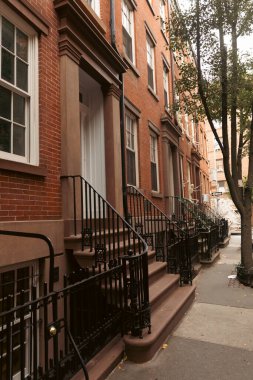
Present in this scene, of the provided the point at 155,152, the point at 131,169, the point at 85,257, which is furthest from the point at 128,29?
the point at 85,257

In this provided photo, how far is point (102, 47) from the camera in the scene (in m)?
6.63

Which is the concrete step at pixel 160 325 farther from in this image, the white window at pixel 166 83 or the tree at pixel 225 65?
the white window at pixel 166 83

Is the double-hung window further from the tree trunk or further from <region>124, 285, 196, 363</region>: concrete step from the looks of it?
<region>124, 285, 196, 363</region>: concrete step

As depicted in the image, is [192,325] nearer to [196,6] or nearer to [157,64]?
[196,6]

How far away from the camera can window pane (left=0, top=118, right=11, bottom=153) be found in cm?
423

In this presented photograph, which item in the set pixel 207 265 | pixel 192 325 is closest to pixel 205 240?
pixel 207 265

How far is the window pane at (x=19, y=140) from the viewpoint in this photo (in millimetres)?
4452

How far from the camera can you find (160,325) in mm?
4566

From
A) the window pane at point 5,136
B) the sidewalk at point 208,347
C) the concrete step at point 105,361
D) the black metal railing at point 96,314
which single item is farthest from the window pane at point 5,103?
the sidewalk at point 208,347

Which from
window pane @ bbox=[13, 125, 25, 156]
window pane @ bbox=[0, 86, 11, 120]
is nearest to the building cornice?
window pane @ bbox=[0, 86, 11, 120]

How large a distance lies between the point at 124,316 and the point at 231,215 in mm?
29255

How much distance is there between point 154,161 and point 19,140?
675cm

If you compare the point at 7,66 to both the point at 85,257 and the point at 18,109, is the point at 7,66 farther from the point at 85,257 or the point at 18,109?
the point at 85,257

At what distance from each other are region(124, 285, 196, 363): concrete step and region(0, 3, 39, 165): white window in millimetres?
2766
